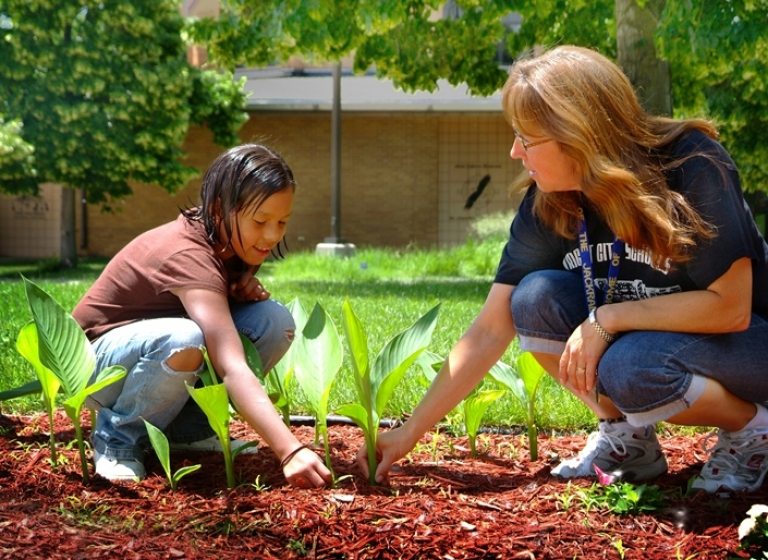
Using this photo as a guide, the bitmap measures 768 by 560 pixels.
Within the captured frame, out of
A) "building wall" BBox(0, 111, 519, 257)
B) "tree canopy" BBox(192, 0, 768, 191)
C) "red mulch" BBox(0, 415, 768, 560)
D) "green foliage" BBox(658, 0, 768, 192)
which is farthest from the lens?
"building wall" BBox(0, 111, 519, 257)

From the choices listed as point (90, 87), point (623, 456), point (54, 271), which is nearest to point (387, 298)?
point (623, 456)

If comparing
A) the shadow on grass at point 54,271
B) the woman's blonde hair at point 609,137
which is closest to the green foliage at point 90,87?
the shadow on grass at point 54,271

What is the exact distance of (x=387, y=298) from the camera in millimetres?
8172

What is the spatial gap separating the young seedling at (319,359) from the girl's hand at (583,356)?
0.61 m

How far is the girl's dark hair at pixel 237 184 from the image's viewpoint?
256 centimetres

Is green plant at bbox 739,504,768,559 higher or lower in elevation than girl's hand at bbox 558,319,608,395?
lower

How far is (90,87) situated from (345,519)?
43.4 ft

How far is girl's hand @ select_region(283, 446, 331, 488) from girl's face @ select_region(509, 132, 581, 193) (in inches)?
34.5

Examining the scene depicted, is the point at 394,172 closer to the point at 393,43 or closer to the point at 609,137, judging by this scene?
the point at 393,43

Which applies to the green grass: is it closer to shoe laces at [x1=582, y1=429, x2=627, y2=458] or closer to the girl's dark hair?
shoe laces at [x1=582, y1=429, x2=627, y2=458]

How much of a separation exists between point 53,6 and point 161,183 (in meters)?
3.12

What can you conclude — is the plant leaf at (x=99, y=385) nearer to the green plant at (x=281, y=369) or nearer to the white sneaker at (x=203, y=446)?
the green plant at (x=281, y=369)

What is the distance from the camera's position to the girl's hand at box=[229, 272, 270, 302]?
8.98ft

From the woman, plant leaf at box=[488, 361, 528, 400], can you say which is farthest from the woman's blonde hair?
plant leaf at box=[488, 361, 528, 400]
